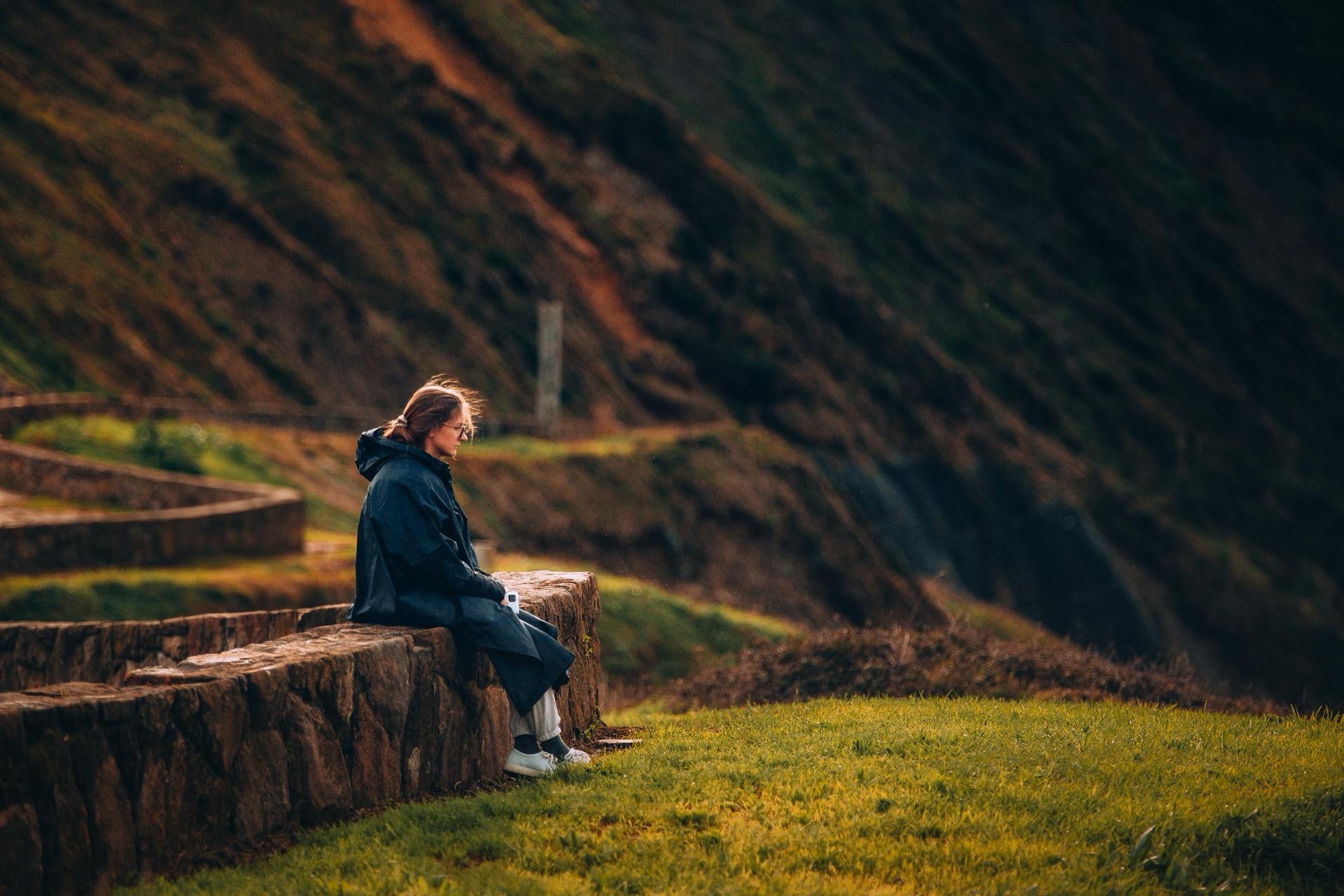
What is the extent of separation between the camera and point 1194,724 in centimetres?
800

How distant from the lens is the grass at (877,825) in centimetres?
519

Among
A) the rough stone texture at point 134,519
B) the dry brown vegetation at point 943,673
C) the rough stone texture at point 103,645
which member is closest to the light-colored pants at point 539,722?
the rough stone texture at point 103,645

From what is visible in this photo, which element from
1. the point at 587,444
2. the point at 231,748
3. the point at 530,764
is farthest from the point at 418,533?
the point at 587,444

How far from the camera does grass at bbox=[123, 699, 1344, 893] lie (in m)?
5.19

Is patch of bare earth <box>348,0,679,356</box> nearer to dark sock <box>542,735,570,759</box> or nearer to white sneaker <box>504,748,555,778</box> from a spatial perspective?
dark sock <box>542,735,570,759</box>

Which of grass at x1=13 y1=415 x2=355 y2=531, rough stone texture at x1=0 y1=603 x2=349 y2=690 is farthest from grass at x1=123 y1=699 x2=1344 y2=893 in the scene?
grass at x1=13 y1=415 x2=355 y2=531

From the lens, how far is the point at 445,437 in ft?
21.9

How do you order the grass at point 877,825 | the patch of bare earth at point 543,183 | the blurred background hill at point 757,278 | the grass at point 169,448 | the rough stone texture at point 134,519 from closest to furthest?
the grass at point 877,825 < the rough stone texture at point 134,519 < the grass at point 169,448 < the blurred background hill at point 757,278 < the patch of bare earth at point 543,183

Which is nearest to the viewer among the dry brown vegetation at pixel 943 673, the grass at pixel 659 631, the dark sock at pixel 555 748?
the dark sock at pixel 555 748

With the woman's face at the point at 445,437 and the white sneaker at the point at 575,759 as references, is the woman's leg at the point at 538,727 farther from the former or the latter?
the woman's face at the point at 445,437

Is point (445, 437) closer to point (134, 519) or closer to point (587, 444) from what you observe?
point (134, 519)

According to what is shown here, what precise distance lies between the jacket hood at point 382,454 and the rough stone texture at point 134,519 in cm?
1248

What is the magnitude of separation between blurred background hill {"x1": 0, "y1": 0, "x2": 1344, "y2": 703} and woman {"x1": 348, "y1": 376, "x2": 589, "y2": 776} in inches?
1012

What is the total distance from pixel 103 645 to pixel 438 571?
4.66 m
